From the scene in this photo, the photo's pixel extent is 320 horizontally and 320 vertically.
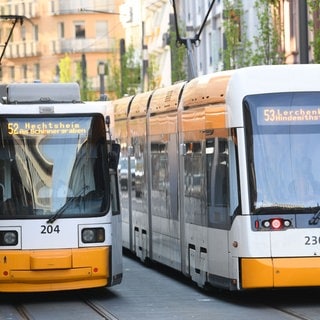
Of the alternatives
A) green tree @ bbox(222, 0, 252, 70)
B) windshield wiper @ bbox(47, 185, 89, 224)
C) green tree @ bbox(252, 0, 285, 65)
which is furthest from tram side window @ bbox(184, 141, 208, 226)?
green tree @ bbox(222, 0, 252, 70)

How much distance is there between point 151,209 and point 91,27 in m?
84.8

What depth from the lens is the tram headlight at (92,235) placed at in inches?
714

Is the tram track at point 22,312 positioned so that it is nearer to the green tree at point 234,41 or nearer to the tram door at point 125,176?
the tram door at point 125,176

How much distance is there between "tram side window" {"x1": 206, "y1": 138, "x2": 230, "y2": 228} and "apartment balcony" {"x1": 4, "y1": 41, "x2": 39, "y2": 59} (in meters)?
91.4

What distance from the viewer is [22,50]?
110m

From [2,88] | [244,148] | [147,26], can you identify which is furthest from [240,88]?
[147,26]

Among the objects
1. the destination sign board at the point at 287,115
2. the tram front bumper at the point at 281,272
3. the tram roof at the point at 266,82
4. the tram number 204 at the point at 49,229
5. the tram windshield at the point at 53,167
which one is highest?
the tram roof at the point at 266,82

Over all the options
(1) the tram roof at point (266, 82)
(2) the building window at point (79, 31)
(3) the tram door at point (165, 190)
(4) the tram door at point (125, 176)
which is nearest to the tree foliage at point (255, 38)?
(4) the tram door at point (125, 176)

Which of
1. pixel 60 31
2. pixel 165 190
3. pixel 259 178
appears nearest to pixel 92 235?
pixel 259 178

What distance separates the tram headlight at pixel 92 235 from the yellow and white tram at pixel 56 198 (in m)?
0.01

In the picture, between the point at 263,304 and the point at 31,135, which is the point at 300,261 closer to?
the point at 263,304

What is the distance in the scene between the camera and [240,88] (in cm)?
1728

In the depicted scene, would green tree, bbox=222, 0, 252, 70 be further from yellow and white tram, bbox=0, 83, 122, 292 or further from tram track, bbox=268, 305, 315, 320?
tram track, bbox=268, 305, 315, 320

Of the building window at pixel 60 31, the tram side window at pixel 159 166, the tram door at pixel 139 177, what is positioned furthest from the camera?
the building window at pixel 60 31
